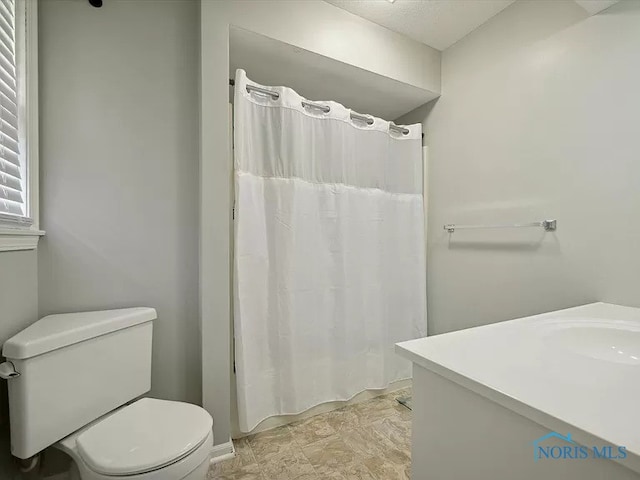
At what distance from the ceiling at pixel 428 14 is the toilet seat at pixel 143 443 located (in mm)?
2202

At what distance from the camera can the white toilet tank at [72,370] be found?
3.04 feet

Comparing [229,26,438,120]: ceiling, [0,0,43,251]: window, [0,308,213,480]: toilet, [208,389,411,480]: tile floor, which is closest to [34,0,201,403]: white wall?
[0,0,43,251]: window

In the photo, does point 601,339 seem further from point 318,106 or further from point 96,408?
point 96,408

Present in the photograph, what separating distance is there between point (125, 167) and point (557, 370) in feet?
5.79

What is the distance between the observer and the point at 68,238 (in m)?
1.29

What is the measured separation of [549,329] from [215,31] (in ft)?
6.19

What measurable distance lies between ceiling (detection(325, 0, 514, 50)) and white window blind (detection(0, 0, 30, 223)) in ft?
4.83

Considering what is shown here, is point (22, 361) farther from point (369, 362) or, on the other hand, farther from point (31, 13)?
point (369, 362)

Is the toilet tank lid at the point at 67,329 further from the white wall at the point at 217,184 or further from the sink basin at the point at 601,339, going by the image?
the sink basin at the point at 601,339

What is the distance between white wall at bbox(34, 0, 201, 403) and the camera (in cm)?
128

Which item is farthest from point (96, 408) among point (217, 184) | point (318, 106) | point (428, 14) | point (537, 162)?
point (428, 14)

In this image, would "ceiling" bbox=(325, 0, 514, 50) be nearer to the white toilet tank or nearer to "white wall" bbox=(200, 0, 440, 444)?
"white wall" bbox=(200, 0, 440, 444)

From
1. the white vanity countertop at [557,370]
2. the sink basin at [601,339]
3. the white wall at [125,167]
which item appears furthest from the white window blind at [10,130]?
the sink basin at [601,339]

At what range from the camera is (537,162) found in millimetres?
1585
